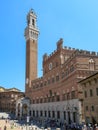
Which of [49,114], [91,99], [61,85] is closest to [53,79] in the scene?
[61,85]

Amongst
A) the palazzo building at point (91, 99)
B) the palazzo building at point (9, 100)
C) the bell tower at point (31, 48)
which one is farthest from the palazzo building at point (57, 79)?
the palazzo building at point (9, 100)

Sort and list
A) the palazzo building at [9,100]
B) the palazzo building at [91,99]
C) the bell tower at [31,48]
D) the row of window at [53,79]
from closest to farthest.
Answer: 1. the palazzo building at [91,99]
2. the row of window at [53,79]
3. the bell tower at [31,48]
4. the palazzo building at [9,100]

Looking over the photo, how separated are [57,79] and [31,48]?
2226 cm

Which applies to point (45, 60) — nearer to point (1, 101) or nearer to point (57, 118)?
point (57, 118)

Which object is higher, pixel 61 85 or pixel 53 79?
pixel 53 79

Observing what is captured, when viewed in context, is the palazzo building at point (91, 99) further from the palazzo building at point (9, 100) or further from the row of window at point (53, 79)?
the palazzo building at point (9, 100)

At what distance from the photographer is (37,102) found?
175 feet

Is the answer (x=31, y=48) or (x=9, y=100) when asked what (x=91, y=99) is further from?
(x=9, y=100)

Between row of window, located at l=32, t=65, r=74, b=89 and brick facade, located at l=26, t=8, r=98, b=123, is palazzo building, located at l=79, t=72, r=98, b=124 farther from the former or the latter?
row of window, located at l=32, t=65, r=74, b=89

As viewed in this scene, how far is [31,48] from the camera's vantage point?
62031 mm

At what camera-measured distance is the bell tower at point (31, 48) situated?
59.7 m

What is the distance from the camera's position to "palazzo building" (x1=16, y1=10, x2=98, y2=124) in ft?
105

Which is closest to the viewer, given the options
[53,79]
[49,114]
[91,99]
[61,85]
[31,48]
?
[91,99]

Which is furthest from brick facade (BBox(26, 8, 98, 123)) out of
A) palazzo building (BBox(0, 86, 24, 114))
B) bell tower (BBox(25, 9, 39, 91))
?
palazzo building (BBox(0, 86, 24, 114))
